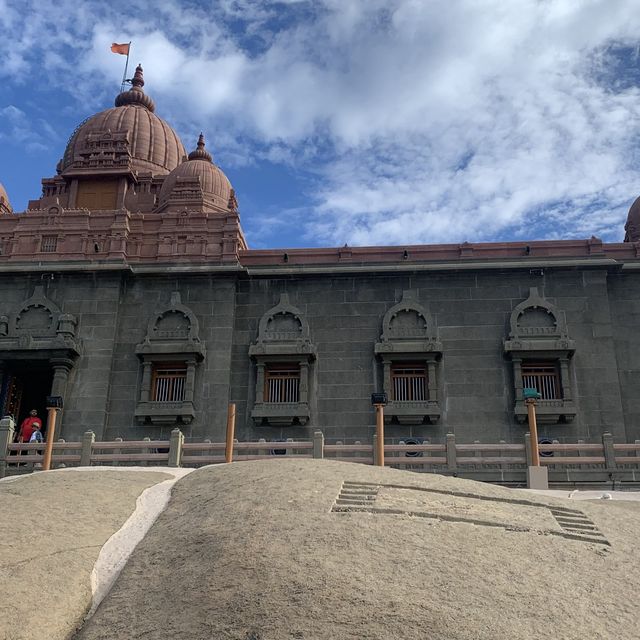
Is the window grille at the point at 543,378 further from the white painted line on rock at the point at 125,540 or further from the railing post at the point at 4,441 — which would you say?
Answer: the railing post at the point at 4,441

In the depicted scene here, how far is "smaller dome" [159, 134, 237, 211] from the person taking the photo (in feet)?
104

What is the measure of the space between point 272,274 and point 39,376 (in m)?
8.48

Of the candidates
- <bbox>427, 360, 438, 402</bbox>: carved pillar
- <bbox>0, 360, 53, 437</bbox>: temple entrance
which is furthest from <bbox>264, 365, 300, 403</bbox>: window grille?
<bbox>0, 360, 53, 437</bbox>: temple entrance

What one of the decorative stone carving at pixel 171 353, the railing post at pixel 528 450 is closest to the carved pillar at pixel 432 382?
the railing post at pixel 528 450

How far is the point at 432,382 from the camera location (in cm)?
2466

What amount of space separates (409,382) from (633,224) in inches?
390

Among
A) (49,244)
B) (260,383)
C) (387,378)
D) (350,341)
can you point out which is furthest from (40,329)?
(387,378)

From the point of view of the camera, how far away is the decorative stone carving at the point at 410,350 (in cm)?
2430

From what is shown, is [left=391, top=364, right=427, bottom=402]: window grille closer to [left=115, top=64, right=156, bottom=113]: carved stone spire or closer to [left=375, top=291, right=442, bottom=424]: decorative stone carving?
[left=375, top=291, right=442, bottom=424]: decorative stone carving

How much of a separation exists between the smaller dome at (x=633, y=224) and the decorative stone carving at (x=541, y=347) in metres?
4.73

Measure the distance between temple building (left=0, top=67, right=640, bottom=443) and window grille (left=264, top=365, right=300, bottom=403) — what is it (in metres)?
0.04

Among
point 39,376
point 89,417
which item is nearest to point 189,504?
point 89,417

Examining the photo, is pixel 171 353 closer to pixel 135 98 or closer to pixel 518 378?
pixel 518 378

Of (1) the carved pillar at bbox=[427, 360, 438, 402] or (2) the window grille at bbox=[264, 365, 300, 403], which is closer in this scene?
(1) the carved pillar at bbox=[427, 360, 438, 402]
